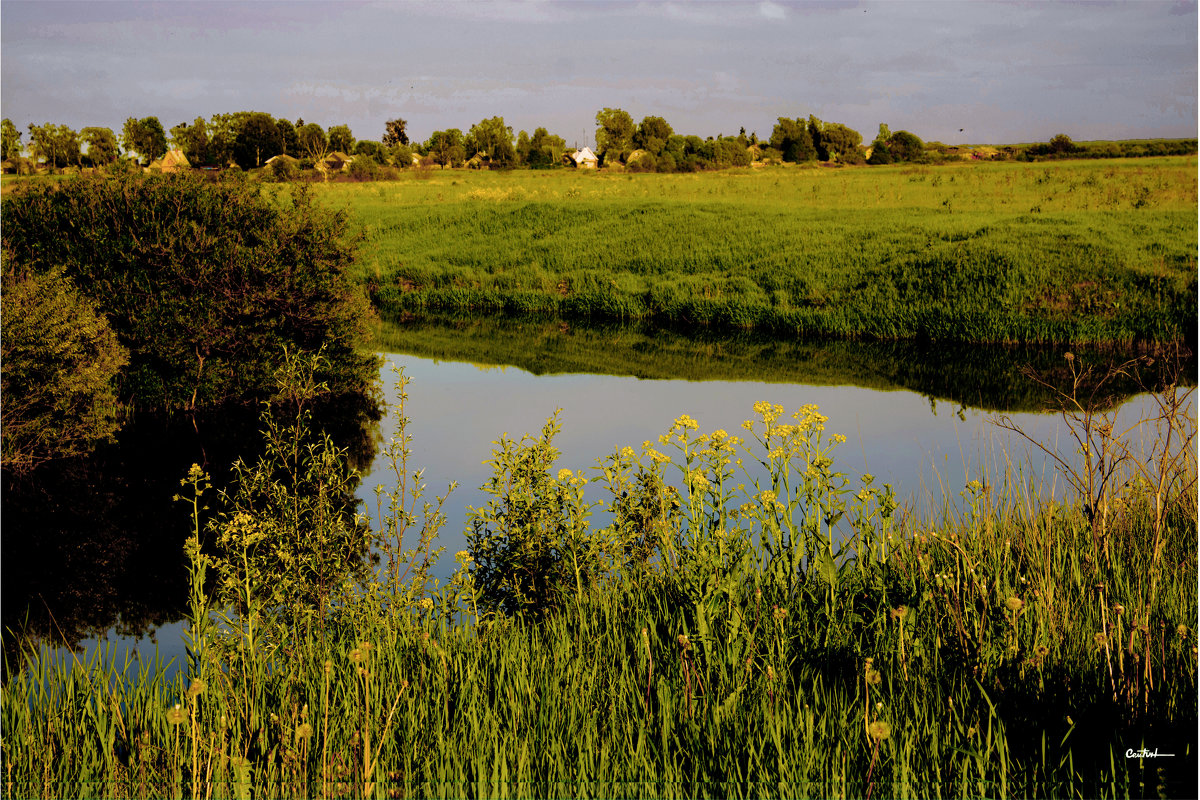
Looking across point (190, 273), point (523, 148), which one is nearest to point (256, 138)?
point (523, 148)

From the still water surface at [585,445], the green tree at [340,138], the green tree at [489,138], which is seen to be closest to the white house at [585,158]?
the green tree at [489,138]

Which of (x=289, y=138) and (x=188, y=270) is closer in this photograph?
(x=188, y=270)

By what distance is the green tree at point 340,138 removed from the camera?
300ft

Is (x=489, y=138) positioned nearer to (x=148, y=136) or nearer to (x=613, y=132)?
(x=613, y=132)

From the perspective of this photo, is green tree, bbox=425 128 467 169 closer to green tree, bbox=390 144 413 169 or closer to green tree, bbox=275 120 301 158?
green tree, bbox=390 144 413 169

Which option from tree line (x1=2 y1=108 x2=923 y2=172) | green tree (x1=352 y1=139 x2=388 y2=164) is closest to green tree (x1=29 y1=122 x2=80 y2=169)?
tree line (x1=2 y1=108 x2=923 y2=172)

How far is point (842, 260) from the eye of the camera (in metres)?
21.0

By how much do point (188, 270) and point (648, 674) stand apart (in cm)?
958

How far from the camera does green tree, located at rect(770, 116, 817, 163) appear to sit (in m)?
75.9

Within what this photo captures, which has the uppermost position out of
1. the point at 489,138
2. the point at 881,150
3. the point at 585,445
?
the point at 489,138

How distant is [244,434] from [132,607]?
14.5 ft

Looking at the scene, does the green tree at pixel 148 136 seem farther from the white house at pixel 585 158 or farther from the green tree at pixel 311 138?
the white house at pixel 585 158

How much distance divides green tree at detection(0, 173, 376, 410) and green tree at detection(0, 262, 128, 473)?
1.28 m

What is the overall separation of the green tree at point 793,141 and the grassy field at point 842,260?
42101mm
